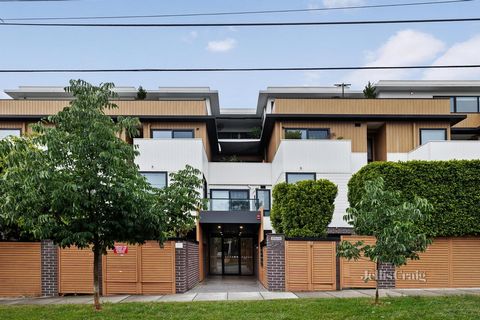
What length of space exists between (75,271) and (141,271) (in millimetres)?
2140

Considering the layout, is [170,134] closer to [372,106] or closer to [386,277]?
[372,106]

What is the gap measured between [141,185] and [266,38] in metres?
5.16

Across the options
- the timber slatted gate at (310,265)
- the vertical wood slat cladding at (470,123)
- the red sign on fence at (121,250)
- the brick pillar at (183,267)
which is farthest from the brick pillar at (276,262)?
the vertical wood slat cladding at (470,123)

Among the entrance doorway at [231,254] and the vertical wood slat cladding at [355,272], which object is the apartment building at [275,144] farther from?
the vertical wood slat cladding at [355,272]

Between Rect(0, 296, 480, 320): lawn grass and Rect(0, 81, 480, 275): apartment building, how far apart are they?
407 inches

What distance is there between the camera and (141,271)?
1498 centimetres

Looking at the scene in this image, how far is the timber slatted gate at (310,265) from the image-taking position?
597 inches

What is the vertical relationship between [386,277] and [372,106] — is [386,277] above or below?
below

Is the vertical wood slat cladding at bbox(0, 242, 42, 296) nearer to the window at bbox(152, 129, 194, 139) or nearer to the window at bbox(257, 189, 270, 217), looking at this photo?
the window at bbox(152, 129, 194, 139)

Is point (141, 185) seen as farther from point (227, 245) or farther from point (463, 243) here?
point (227, 245)

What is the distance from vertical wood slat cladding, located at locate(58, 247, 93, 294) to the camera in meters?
14.8

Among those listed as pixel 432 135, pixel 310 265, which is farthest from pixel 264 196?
pixel 310 265

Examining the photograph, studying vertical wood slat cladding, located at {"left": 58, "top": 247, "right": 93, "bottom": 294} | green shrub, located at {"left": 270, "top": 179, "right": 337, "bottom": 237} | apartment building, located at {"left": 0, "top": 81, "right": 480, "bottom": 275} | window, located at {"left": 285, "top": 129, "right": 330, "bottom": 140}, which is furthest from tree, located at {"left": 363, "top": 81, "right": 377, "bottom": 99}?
vertical wood slat cladding, located at {"left": 58, "top": 247, "right": 93, "bottom": 294}

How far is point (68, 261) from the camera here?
1498 cm
